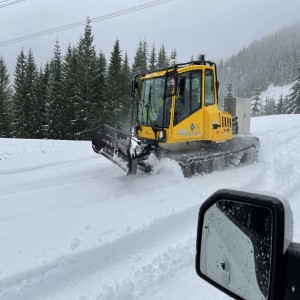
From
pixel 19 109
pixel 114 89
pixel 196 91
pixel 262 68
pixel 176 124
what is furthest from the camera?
pixel 262 68

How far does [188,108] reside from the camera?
9234 mm

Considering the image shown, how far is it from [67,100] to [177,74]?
105 feet

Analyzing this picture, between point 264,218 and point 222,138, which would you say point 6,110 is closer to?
point 222,138

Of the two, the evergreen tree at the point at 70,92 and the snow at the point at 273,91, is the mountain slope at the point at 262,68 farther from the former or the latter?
the evergreen tree at the point at 70,92

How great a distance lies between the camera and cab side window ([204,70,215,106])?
375 inches

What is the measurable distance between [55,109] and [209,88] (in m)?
32.2

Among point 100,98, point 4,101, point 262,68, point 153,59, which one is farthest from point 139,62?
point 262,68

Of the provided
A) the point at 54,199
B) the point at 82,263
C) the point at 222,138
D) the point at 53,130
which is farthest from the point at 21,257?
the point at 53,130

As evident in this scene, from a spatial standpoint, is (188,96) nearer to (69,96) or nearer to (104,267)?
(104,267)

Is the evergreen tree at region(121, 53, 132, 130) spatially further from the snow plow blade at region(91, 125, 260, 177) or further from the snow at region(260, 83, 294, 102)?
the snow at region(260, 83, 294, 102)

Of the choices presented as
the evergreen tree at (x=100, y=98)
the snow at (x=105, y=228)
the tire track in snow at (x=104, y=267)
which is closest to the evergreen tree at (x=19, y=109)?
the evergreen tree at (x=100, y=98)

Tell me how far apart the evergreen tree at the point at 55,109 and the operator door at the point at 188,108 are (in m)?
30.5

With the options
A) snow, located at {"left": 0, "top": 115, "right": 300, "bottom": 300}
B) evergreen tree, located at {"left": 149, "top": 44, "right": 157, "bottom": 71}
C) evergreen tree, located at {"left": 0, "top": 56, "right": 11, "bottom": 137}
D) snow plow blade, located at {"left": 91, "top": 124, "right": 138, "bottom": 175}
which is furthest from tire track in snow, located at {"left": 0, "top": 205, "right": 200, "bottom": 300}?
evergreen tree, located at {"left": 149, "top": 44, "right": 157, "bottom": 71}

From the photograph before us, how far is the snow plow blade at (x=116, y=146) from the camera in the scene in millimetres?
7973
